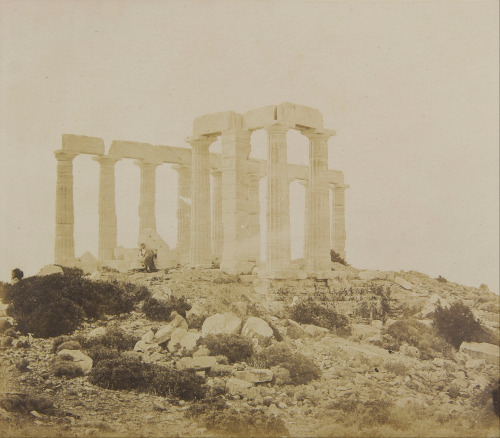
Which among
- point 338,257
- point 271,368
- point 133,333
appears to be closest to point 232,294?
point 133,333

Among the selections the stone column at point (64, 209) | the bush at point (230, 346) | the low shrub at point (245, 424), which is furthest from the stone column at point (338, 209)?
the low shrub at point (245, 424)

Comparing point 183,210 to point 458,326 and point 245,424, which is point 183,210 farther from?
point 245,424

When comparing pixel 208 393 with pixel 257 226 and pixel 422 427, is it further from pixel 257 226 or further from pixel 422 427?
pixel 257 226

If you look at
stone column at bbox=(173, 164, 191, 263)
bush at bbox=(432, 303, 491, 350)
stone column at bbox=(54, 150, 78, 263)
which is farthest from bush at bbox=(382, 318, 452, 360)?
stone column at bbox=(54, 150, 78, 263)

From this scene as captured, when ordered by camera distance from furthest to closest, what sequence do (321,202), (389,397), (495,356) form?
(321,202) → (495,356) → (389,397)

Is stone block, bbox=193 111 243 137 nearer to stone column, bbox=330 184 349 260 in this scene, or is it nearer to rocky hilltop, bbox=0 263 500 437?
rocky hilltop, bbox=0 263 500 437

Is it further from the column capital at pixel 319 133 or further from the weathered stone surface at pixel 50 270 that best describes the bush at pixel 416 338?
the weathered stone surface at pixel 50 270
